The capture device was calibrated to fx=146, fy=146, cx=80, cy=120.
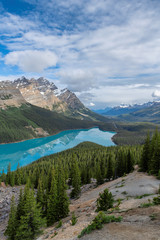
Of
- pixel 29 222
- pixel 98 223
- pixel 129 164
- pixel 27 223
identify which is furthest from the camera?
pixel 129 164

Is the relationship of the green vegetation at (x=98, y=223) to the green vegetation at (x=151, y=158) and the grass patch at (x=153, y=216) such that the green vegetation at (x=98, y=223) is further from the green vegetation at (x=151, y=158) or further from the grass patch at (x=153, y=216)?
the green vegetation at (x=151, y=158)

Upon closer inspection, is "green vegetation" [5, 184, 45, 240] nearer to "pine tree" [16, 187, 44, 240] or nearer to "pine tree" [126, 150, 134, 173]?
"pine tree" [16, 187, 44, 240]

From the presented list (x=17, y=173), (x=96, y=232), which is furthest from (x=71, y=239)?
(x=17, y=173)

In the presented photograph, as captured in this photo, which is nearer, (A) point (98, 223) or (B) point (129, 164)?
(A) point (98, 223)

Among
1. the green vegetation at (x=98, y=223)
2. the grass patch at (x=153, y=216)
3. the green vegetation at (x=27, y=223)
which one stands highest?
the grass patch at (x=153, y=216)

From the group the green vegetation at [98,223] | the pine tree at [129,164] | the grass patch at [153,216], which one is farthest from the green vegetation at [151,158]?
the green vegetation at [98,223]

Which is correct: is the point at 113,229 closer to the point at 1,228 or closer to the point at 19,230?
the point at 19,230

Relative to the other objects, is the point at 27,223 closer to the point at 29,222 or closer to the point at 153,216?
the point at 29,222

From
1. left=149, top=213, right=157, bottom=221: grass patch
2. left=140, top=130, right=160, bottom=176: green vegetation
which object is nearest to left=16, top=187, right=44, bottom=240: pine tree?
left=149, top=213, right=157, bottom=221: grass patch

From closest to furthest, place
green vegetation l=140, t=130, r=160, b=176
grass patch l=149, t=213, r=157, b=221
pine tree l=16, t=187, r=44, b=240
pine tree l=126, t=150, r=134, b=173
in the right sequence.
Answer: grass patch l=149, t=213, r=157, b=221 < pine tree l=16, t=187, r=44, b=240 < green vegetation l=140, t=130, r=160, b=176 < pine tree l=126, t=150, r=134, b=173

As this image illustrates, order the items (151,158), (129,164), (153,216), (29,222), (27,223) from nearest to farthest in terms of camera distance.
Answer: (153,216) < (27,223) < (29,222) < (151,158) < (129,164)

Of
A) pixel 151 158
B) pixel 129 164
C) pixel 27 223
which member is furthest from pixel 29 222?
pixel 129 164
